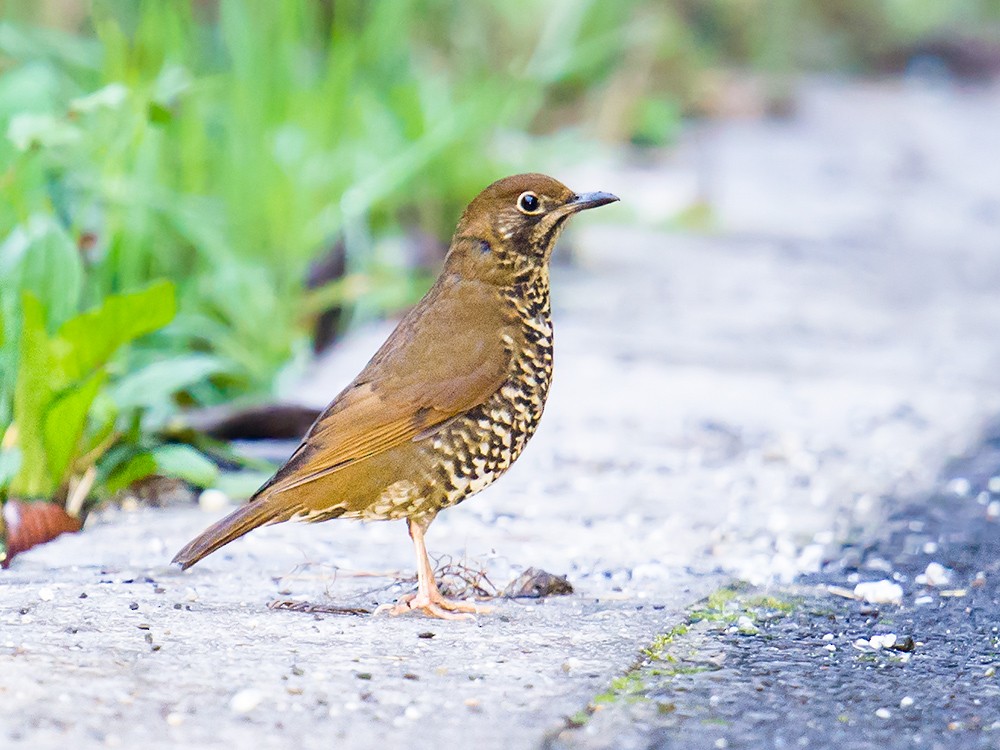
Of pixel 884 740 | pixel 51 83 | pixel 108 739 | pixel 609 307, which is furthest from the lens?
pixel 609 307

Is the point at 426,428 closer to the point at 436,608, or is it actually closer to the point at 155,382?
the point at 436,608

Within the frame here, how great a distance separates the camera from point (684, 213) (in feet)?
26.2

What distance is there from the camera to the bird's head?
335 cm

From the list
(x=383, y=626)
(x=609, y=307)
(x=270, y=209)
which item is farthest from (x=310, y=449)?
(x=609, y=307)

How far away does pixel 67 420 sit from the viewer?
344 centimetres

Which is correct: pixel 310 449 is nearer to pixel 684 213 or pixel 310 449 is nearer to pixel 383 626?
pixel 383 626

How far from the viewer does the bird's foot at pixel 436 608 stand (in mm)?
2947

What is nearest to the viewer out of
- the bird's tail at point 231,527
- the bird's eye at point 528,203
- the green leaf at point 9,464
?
the bird's tail at point 231,527

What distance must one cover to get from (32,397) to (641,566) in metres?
1.46

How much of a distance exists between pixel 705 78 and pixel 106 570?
10.9m

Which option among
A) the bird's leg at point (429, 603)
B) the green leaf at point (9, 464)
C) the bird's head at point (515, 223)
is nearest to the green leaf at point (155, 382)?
the green leaf at point (9, 464)

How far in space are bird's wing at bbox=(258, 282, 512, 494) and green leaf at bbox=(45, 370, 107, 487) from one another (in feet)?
1.91

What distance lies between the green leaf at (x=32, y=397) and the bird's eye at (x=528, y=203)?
1.12 metres

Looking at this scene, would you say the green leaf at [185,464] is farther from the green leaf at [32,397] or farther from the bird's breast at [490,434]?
the bird's breast at [490,434]
